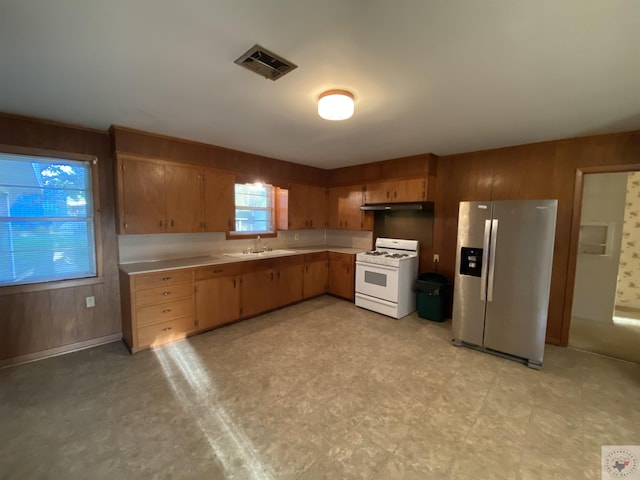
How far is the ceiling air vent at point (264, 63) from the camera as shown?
157 cm

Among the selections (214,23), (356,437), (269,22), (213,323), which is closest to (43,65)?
(214,23)

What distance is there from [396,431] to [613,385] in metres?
2.31

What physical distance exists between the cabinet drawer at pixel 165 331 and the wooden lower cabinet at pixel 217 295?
0.14 meters

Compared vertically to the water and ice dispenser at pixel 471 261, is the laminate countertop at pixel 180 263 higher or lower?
lower

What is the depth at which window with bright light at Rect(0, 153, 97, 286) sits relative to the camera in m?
2.69

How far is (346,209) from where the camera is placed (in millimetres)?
5148

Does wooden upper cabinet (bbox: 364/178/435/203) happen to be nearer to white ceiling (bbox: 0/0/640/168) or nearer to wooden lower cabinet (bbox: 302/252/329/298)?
white ceiling (bbox: 0/0/640/168)

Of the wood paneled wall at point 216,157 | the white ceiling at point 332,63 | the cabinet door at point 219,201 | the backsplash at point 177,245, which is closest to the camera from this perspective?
the white ceiling at point 332,63

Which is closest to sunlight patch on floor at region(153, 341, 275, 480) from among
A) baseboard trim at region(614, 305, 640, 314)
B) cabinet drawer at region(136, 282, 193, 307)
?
cabinet drawer at region(136, 282, 193, 307)

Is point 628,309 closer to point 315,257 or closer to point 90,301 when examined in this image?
point 315,257

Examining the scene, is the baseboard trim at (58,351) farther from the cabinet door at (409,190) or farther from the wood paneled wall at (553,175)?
the wood paneled wall at (553,175)

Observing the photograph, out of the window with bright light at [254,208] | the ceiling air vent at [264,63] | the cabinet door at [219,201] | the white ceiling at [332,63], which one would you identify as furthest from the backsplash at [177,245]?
the ceiling air vent at [264,63]

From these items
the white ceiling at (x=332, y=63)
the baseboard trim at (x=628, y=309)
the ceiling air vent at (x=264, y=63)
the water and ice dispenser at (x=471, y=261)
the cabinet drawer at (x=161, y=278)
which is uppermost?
the white ceiling at (x=332, y=63)

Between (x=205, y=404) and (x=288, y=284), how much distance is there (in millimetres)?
2350
